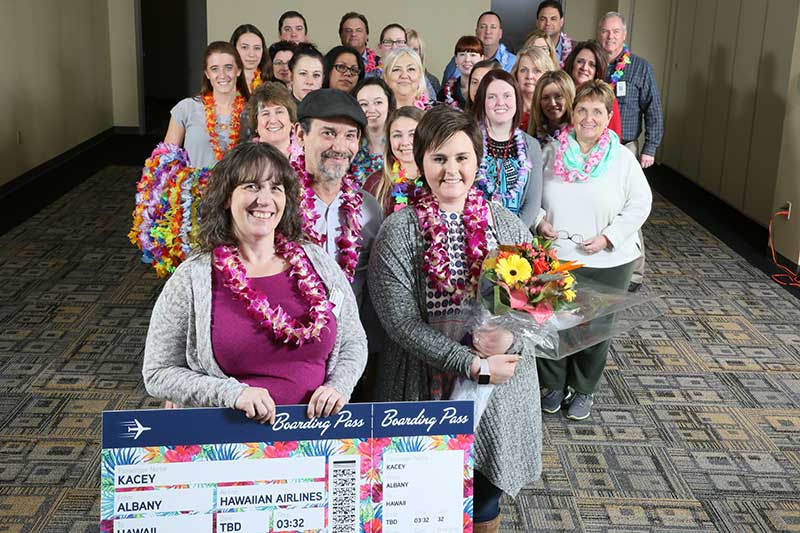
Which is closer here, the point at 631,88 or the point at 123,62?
the point at 631,88

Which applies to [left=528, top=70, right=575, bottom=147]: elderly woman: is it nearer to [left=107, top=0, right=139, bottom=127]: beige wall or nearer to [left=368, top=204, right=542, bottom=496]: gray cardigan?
[left=368, top=204, right=542, bottom=496]: gray cardigan

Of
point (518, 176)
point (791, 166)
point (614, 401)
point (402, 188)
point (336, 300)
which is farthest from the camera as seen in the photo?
point (791, 166)

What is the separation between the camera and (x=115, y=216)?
328 inches

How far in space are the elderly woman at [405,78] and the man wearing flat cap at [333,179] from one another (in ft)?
6.05

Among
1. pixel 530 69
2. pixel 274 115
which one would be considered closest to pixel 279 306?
pixel 274 115

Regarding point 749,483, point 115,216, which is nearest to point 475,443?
point 749,483

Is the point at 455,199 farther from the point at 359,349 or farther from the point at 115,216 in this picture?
the point at 115,216

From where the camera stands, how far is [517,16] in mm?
12477

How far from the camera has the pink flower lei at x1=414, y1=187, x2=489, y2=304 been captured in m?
2.71

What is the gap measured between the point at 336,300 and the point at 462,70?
4.14m

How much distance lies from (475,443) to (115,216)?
6.24 m

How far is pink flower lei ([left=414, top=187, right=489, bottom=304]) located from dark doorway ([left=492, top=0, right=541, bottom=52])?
1009 centimetres

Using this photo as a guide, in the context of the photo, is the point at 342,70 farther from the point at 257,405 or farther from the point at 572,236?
the point at 257,405

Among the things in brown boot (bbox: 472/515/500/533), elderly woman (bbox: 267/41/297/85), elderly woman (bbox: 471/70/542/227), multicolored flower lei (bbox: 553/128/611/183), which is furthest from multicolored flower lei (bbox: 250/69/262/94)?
brown boot (bbox: 472/515/500/533)
